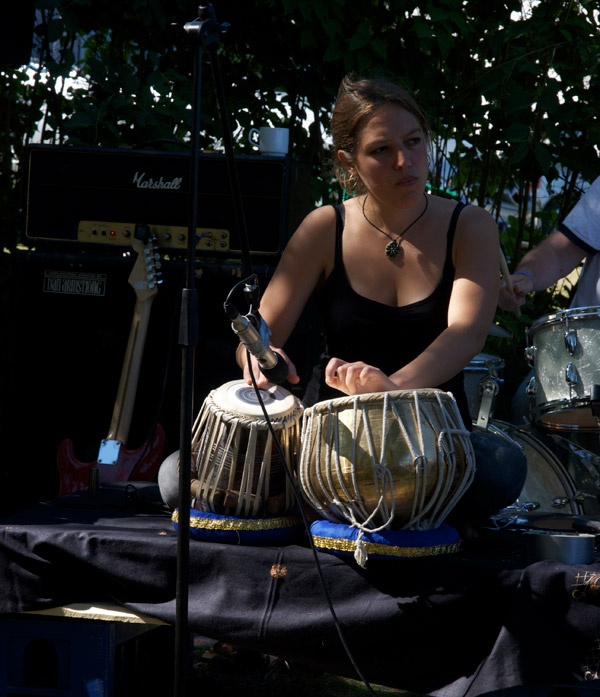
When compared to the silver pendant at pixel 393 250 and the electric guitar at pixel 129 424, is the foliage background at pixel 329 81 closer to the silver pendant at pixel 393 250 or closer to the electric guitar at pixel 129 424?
the electric guitar at pixel 129 424

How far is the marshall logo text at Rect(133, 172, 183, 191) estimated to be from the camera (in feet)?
9.93

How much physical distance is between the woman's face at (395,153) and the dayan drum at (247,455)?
0.59 m

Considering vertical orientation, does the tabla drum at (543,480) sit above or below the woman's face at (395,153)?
below

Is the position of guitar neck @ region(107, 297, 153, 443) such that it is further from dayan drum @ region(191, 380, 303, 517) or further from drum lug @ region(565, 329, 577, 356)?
drum lug @ region(565, 329, 577, 356)

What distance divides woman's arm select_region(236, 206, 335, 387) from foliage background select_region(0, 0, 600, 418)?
1.37 metres

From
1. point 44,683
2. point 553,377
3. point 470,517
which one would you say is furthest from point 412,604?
point 553,377

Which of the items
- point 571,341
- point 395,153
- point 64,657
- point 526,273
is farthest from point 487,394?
point 64,657

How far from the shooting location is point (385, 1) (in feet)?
12.8

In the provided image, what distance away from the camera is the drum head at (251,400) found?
1.78m

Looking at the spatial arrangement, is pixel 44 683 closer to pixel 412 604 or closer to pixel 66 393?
pixel 412 604

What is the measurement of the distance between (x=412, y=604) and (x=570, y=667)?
29 cm

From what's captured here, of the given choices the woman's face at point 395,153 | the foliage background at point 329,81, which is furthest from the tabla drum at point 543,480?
the woman's face at point 395,153

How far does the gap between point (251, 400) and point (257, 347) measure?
350 mm

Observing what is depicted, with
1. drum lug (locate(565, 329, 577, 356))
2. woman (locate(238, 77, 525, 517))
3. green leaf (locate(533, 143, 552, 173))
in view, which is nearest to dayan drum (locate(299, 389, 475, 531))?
woman (locate(238, 77, 525, 517))
